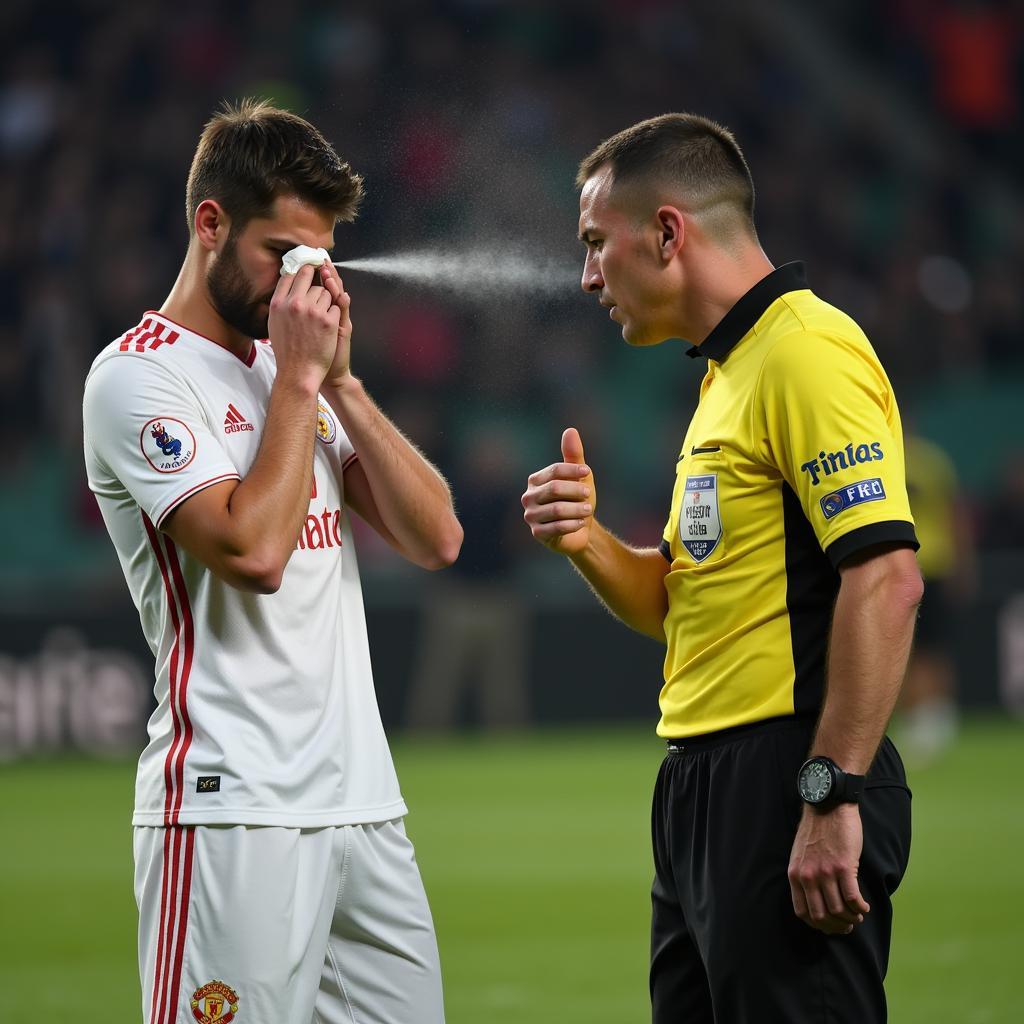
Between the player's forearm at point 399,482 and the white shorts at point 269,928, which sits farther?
the player's forearm at point 399,482

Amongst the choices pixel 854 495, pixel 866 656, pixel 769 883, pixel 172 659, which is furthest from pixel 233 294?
pixel 769 883

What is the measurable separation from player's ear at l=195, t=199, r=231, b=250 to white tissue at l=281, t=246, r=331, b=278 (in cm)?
15

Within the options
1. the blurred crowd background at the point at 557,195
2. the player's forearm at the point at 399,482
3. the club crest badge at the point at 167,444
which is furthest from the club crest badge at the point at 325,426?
the blurred crowd background at the point at 557,195

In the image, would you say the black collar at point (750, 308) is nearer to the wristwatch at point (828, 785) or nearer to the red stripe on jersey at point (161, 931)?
the wristwatch at point (828, 785)

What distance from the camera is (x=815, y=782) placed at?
9.79 feet

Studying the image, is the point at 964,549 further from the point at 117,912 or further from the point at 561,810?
the point at 117,912

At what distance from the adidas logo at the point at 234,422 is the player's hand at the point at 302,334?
177 millimetres

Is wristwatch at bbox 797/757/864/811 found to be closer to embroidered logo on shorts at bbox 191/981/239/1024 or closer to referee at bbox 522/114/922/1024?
referee at bbox 522/114/922/1024

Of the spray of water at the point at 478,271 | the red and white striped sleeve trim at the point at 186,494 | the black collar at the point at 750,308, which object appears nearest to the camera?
the red and white striped sleeve trim at the point at 186,494

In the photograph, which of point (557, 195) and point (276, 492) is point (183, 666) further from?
point (557, 195)

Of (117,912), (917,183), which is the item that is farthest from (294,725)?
(917,183)

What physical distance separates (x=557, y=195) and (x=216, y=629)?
1032cm

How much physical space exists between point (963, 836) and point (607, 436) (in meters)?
7.75

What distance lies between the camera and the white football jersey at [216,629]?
127 inches
